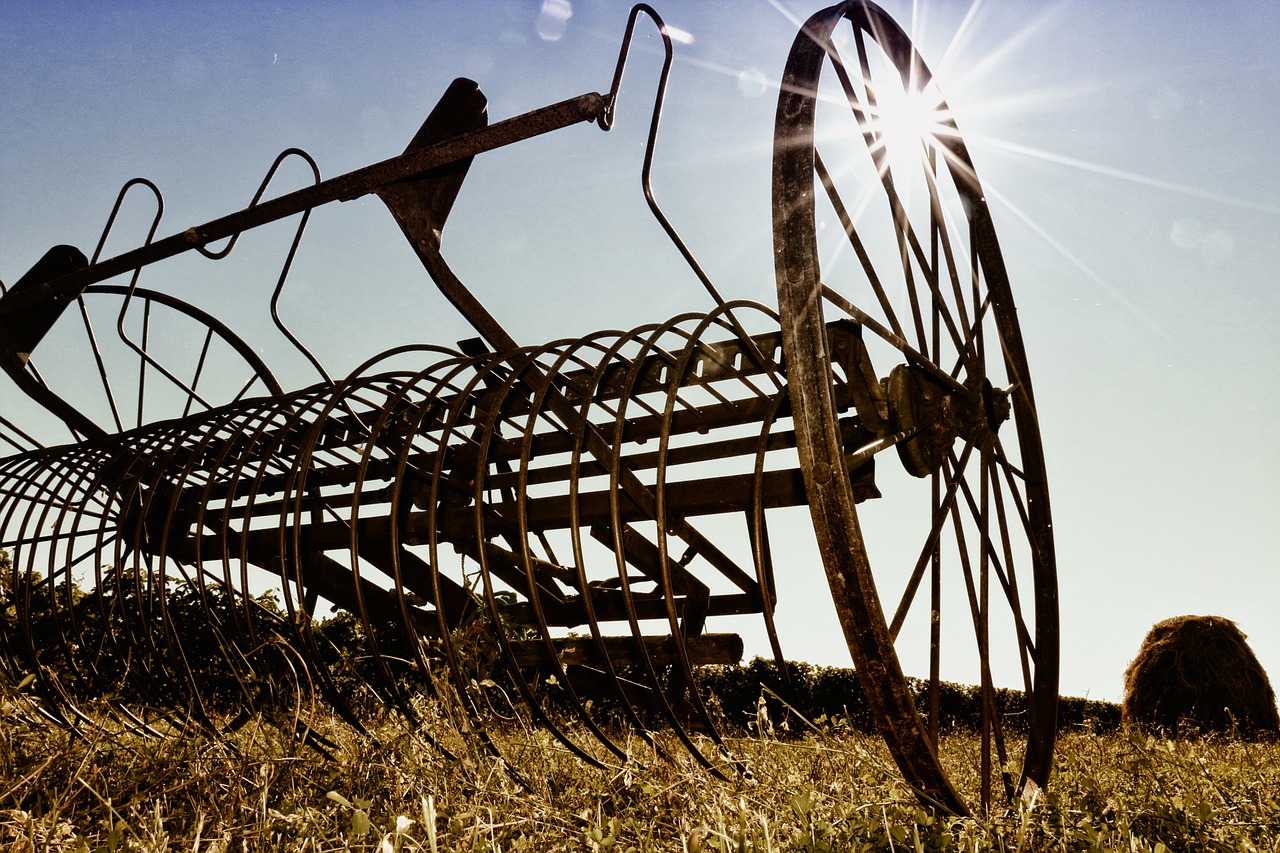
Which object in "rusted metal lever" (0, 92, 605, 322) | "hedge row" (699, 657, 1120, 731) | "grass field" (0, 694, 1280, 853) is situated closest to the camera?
"grass field" (0, 694, 1280, 853)

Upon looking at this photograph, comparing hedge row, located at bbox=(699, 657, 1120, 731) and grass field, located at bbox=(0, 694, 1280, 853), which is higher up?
grass field, located at bbox=(0, 694, 1280, 853)

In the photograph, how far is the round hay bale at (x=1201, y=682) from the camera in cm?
905

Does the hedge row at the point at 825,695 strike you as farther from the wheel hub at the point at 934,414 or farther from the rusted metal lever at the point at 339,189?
the rusted metal lever at the point at 339,189

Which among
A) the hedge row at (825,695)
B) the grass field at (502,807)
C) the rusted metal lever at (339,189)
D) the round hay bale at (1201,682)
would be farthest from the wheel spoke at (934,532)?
the round hay bale at (1201,682)

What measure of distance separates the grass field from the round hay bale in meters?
Answer: 8.66

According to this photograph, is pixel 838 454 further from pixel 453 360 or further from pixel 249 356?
pixel 249 356

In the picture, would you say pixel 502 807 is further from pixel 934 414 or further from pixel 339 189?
pixel 339 189

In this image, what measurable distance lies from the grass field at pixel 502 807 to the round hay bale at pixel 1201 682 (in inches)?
341

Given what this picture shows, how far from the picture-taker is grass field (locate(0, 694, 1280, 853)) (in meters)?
1.45

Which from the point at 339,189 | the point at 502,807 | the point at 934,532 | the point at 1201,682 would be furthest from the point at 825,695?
the point at 339,189

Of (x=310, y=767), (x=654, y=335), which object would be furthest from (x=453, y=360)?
(x=310, y=767)

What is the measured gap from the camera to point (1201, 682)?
917 cm

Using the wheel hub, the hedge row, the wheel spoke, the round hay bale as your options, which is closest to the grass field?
the wheel spoke

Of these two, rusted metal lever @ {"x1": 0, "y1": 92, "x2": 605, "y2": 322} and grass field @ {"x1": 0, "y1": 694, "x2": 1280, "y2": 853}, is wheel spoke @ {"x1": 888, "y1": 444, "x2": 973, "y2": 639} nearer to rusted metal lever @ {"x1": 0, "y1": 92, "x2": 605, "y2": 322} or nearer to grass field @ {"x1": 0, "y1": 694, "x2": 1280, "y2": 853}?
grass field @ {"x1": 0, "y1": 694, "x2": 1280, "y2": 853}
